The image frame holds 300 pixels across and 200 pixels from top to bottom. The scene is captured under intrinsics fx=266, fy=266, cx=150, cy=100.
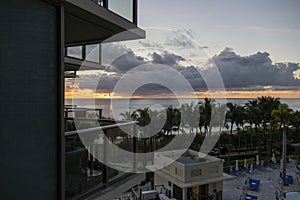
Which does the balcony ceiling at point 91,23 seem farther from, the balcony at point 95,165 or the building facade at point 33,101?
the balcony at point 95,165

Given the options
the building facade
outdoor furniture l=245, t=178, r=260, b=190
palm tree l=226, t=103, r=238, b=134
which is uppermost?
the building facade

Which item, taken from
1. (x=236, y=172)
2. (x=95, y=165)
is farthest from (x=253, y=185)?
(x=95, y=165)

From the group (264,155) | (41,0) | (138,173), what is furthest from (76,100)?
(264,155)

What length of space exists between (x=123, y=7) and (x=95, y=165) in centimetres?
218

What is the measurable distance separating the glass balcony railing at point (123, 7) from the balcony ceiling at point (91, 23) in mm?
94

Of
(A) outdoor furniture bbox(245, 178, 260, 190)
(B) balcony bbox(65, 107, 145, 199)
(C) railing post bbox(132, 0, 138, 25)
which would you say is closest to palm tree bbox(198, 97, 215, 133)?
(A) outdoor furniture bbox(245, 178, 260, 190)

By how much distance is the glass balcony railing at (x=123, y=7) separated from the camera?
338 cm

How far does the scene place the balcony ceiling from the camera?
279 centimetres

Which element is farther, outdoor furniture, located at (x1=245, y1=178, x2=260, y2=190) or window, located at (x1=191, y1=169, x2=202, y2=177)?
outdoor furniture, located at (x1=245, y1=178, x2=260, y2=190)

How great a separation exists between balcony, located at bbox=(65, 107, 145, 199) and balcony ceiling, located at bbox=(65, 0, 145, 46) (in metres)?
1.26

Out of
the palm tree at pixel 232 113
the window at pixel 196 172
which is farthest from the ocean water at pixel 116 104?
the window at pixel 196 172

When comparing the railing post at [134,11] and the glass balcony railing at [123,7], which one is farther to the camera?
the railing post at [134,11]

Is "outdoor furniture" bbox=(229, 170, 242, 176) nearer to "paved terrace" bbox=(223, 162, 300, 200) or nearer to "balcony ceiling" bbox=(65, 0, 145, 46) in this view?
"paved terrace" bbox=(223, 162, 300, 200)

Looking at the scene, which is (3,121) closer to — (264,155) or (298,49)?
(298,49)
